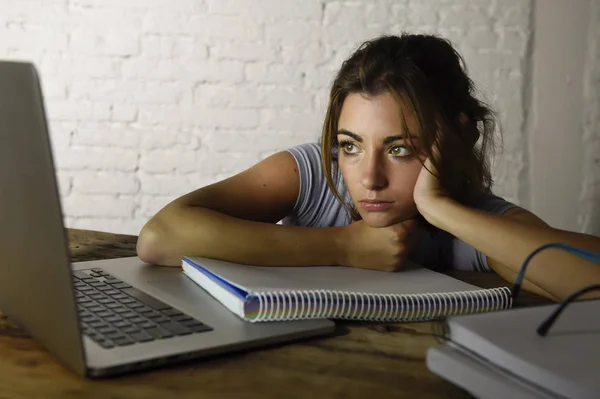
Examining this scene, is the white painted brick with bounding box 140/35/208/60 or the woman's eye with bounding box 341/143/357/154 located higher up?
the white painted brick with bounding box 140/35/208/60

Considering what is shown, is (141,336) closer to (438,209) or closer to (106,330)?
(106,330)

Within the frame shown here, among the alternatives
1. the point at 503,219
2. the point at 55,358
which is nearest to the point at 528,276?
the point at 503,219

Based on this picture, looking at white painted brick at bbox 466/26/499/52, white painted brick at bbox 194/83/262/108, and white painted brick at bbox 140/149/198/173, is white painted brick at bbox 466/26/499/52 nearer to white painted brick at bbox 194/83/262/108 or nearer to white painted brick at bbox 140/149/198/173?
white painted brick at bbox 194/83/262/108

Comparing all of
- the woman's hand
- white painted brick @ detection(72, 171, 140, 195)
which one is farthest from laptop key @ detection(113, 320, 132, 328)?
white painted brick @ detection(72, 171, 140, 195)

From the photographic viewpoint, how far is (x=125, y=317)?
73 cm

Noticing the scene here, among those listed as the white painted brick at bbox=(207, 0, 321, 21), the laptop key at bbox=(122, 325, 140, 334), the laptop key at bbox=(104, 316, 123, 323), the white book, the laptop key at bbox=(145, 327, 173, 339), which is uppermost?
the white painted brick at bbox=(207, 0, 321, 21)

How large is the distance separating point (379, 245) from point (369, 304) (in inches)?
10.3

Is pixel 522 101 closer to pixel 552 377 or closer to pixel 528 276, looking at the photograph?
pixel 528 276

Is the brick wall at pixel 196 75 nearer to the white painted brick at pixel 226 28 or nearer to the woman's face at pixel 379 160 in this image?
the white painted brick at pixel 226 28

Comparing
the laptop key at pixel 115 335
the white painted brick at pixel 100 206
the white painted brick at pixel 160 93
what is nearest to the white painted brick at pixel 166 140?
the white painted brick at pixel 160 93

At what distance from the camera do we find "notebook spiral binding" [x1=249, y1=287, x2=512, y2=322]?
751 mm

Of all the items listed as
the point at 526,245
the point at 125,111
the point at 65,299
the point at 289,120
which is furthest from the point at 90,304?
the point at 125,111

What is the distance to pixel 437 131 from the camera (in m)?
1.12

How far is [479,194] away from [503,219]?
0.30 meters
